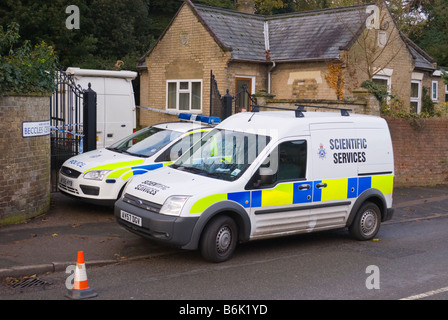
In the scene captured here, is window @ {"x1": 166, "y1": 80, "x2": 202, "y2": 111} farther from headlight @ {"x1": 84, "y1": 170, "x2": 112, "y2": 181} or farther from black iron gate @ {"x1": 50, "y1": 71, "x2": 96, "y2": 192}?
headlight @ {"x1": 84, "y1": 170, "x2": 112, "y2": 181}

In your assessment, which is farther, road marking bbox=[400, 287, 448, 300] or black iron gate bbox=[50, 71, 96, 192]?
black iron gate bbox=[50, 71, 96, 192]

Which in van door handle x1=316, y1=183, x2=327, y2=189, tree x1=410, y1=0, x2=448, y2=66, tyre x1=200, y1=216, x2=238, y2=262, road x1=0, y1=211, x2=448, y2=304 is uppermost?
tree x1=410, y1=0, x2=448, y2=66

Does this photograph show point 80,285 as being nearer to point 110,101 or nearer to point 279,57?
point 110,101

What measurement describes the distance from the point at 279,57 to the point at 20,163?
12963 mm

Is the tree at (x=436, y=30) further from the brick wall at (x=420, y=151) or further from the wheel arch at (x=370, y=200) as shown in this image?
the wheel arch at (x=370, y=200)

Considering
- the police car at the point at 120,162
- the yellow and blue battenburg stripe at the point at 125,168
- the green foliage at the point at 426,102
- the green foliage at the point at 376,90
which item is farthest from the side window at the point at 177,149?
the green foliage at the point at 426,102

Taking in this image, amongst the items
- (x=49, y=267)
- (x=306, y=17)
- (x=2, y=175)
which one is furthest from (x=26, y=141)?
(x=306, y=17)

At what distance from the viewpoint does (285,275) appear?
24.3ft

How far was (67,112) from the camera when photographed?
577 inches

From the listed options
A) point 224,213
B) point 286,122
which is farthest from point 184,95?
point 224,213

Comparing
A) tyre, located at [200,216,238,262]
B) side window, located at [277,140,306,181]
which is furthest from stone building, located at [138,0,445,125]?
tyre, located at [200,216,238,262]

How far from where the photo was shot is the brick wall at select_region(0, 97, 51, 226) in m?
9.12

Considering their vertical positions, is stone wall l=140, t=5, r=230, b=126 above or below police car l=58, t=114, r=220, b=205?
above

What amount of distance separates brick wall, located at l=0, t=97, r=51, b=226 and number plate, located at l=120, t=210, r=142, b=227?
2298 millimetres
